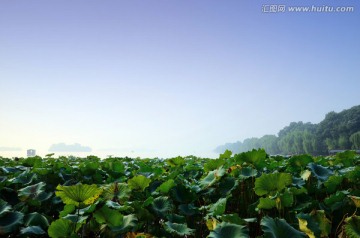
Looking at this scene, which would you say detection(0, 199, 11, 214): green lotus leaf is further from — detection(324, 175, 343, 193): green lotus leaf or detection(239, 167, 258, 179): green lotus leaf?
detection(324, 175, 343, 193): green lotus leaf

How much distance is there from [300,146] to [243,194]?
74.4 metres

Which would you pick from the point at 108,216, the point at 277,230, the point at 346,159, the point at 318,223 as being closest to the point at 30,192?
the point at 108,216

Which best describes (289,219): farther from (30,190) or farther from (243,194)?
(30,190)

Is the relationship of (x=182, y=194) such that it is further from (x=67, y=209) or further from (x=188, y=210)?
(x=67, y=209)

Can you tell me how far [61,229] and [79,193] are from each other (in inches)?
9.4

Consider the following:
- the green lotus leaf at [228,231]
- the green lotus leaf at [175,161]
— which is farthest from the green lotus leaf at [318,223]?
the green lotus leaf at [175,161]

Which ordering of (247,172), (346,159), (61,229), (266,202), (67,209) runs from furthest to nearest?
(346,159) < (247,172) < (67,209) < (266,202) < (61,229)

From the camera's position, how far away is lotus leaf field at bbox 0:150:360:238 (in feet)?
6.51

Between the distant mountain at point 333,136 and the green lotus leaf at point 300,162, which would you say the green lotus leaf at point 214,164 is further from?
the distant mountain at point 333,136

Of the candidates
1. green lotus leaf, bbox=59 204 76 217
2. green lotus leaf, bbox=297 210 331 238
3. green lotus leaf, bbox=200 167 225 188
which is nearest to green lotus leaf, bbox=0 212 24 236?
green lotus leaf, bbox=59 204 76 217

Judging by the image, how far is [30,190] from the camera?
2934mm

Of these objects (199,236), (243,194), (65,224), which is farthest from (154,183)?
(65,224)

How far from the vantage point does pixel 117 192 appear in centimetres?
264

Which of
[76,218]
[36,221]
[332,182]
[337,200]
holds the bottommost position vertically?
[36,221]
